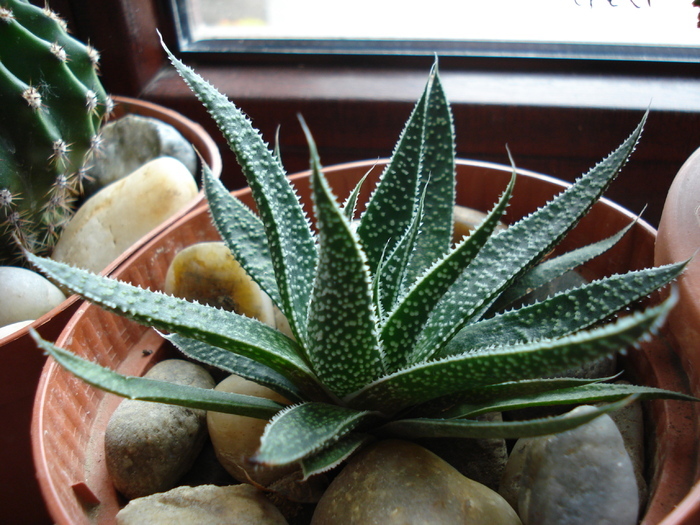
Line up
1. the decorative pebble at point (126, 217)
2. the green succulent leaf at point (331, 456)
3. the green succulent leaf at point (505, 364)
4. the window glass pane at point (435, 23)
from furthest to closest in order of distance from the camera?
the window glass pane at point (435, 23) < the decorative pebble at point (126, 217) < the green succulent leaf at point (331, 456) < the green succulent leaf at point (505, 364)

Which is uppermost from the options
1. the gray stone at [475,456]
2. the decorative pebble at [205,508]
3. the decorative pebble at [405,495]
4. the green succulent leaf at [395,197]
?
the green succulent leaf at [395,197]

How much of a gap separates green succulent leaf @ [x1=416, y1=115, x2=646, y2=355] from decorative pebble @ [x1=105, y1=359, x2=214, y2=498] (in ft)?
0.98

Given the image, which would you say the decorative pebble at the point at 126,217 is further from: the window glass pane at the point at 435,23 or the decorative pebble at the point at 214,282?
the window glass pane at the point at 435,23

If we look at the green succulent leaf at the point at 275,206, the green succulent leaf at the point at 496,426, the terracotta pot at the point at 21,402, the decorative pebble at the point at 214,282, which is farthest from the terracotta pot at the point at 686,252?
the terracotta pot at the point at 21,402

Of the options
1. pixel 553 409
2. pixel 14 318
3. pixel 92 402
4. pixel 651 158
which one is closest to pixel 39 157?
pixel 14 318

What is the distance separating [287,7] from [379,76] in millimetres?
284

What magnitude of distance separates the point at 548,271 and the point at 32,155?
769 millimetres

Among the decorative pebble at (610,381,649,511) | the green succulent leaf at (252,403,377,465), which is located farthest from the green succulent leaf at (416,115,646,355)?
the decorative pebble at (610,381,649,511)

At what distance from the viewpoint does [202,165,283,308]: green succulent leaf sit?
637 mm

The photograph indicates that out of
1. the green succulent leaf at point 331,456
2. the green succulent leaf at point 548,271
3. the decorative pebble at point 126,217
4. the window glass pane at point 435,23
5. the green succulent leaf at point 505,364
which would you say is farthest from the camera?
the window glass pane at point 435,23

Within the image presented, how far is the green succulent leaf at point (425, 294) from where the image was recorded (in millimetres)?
450

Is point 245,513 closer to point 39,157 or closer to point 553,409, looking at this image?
point 553,409

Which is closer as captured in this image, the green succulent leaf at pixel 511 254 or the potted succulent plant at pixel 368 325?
the potted succulent plant at pixel 368 325

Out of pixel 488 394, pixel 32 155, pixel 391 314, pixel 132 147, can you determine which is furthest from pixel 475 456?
pixel 132 147
